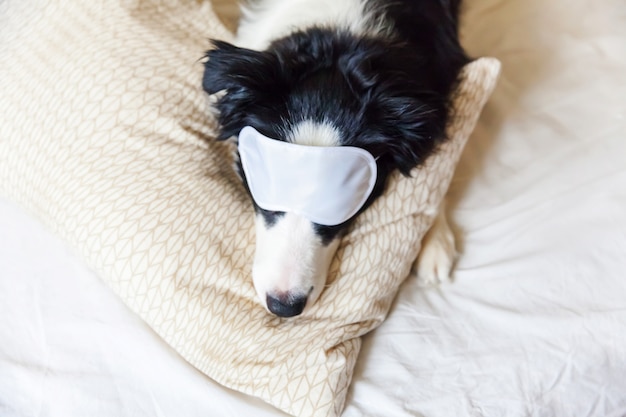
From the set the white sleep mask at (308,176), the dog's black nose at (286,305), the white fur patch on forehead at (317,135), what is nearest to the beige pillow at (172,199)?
the dog's black nose at (286,305)

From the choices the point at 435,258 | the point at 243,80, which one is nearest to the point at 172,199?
the point at 243,80

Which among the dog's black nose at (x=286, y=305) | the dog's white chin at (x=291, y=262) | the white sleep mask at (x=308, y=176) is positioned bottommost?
the dog's black nose at (x=286, y=305)

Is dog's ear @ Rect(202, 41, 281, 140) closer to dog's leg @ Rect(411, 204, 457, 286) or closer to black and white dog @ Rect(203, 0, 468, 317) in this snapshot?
black and white dog @ Rect(203, 0, 468, 317)

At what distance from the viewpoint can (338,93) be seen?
1.53 m

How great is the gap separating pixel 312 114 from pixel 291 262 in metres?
0.39

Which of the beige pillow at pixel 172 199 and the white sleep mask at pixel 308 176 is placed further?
the beige pillow at pixel 172 199

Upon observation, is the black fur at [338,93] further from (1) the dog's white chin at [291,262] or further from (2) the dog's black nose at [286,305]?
(2) the dog's black nose at [286,305]

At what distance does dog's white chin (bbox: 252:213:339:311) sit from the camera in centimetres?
154

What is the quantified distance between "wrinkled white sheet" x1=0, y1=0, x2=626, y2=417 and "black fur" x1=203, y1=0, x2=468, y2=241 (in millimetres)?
418

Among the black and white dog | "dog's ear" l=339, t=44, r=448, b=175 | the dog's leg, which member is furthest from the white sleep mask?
the dog's leg

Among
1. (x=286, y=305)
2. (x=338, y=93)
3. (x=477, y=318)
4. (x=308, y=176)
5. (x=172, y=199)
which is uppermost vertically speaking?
(x=338, y=93)

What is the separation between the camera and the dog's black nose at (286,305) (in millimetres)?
1536

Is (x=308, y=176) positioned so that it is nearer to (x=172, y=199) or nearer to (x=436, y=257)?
(x=172, y=199)

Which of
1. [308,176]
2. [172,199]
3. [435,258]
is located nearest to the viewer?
[308,176]
